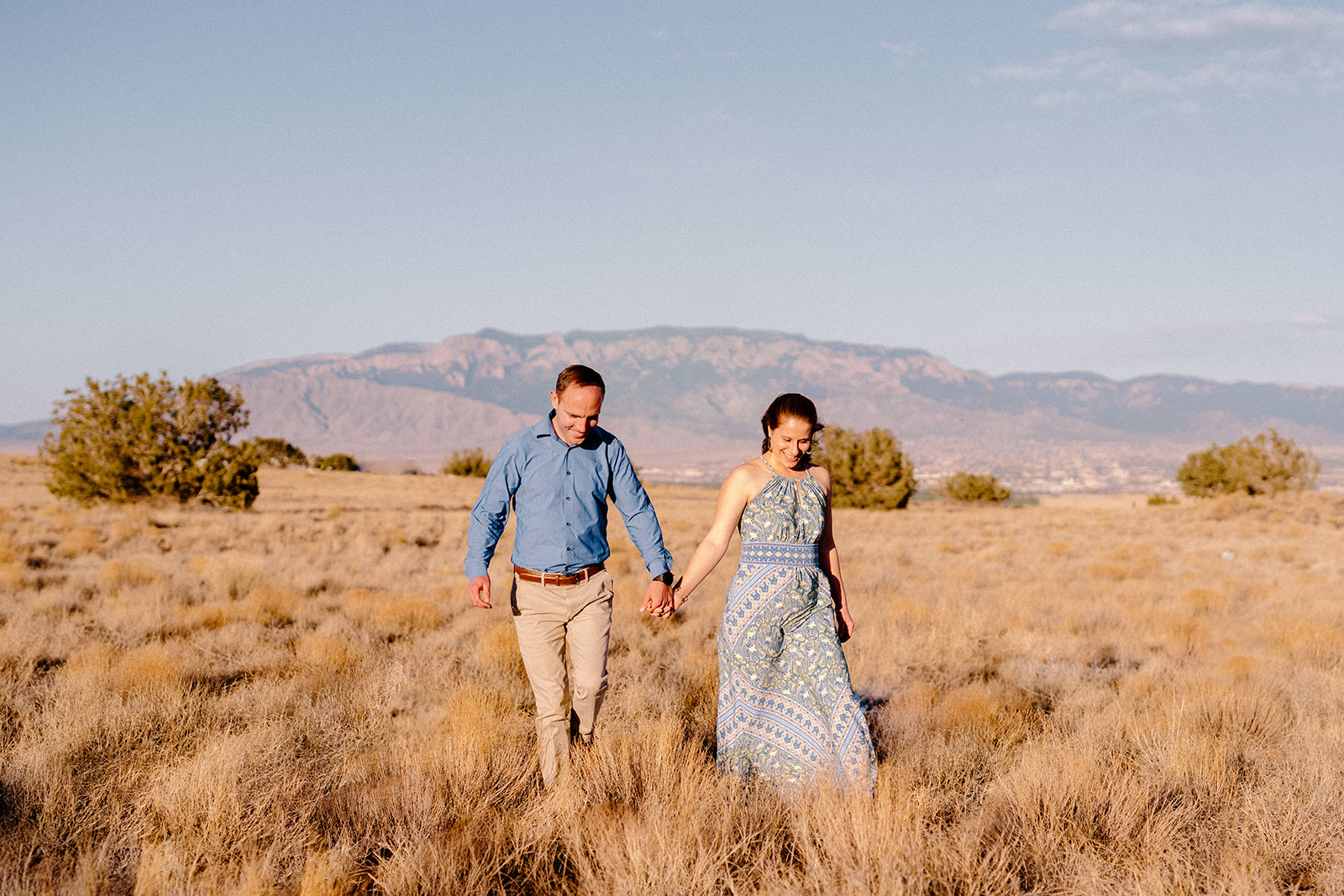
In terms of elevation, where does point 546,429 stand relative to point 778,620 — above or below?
above

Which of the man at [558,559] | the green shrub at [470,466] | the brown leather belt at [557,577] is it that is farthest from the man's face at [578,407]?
the green shrub at [470,466]

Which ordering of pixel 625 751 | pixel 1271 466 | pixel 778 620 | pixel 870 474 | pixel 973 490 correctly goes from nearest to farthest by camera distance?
pixel 778 620, pixel 625 751, pixel 1271 466, pixel 870 474, pixel 973 490

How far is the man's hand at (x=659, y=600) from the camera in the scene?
12.8 ft

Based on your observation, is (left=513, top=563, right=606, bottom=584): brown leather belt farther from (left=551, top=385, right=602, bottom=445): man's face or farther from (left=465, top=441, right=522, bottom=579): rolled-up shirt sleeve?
(left=551, top=385, right=602, bottom=445): man's face

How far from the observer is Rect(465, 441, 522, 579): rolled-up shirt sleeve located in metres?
4.06

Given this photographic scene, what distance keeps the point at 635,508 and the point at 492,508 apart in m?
0.75

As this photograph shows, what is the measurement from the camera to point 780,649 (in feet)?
12.7

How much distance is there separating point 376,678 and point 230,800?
281 centimetres

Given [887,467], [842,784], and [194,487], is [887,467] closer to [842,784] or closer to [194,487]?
[194,487]

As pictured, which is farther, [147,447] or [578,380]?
[147,447]

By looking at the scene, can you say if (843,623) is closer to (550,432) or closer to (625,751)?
(625,751)

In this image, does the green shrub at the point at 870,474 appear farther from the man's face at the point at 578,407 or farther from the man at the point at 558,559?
the man's face at the point at 578,407

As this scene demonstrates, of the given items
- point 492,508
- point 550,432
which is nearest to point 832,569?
point 550,432

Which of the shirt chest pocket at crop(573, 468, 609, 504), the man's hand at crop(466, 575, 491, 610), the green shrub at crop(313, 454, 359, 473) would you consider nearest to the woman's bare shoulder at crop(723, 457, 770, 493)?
the shirt chest pocket at crop(573, 468, 609, 504)
